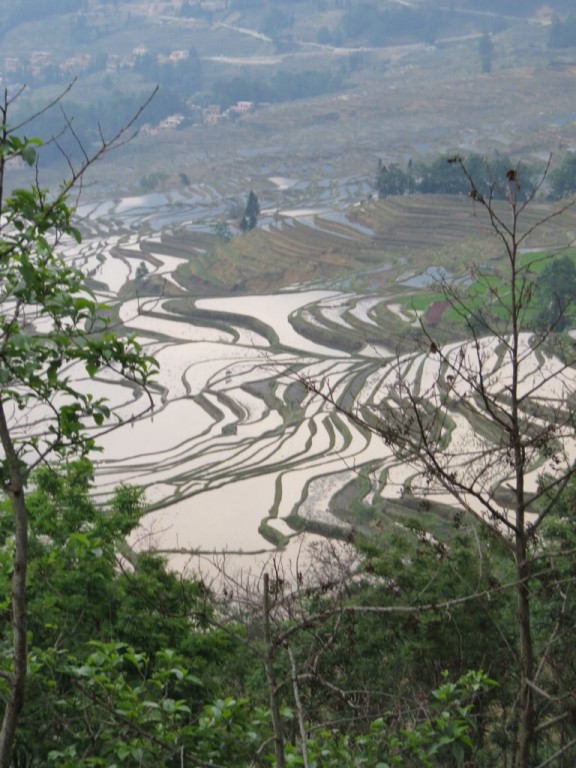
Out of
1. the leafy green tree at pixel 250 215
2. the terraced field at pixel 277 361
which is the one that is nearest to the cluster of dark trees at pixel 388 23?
the terraced field at pixel 277 361

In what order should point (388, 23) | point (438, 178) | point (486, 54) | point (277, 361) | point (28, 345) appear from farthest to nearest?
point (388, 23) < point (486, 54) < point (438, 178) < point (277, 361) < point (28, 345)

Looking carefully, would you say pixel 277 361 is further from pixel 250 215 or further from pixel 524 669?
pixel 250 215

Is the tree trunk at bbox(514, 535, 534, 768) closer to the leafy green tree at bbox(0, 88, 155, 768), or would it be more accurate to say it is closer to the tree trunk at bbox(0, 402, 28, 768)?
the leafy green tree at bbox(0, 88, 155, 768)

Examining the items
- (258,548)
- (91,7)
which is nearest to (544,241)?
(258,548)

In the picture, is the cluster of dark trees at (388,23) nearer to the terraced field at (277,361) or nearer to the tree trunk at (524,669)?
the terraced field at (277,361)

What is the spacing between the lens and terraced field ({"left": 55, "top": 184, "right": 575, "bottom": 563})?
45.5ft

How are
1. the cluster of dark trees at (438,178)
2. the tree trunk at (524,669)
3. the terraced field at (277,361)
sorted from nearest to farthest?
the tree trunk at (524,669), the terraced field at (277,361), the cluster of dark trees at (438,178)

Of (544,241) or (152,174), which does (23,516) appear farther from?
(152,174)

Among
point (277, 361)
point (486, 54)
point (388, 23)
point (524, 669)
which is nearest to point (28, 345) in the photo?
point (524, 669)

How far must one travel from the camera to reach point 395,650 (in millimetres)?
7457

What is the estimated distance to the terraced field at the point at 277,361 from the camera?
13.9 m

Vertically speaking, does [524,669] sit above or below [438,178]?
below

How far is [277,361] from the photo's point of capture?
19.6m

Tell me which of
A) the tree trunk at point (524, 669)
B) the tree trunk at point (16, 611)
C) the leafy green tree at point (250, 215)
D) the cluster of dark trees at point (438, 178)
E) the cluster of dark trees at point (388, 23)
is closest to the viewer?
the tree trunk at point (16, 611)
